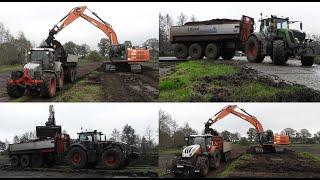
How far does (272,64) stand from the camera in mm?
11992

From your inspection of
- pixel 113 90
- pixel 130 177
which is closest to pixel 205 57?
pixel 113 90

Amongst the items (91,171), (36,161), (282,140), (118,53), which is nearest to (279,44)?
(282,140)

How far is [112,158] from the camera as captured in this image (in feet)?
38.9

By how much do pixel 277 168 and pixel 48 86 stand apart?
6475 millimetres

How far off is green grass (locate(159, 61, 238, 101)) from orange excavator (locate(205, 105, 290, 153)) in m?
1.03

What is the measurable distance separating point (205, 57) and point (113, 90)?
3.16 meters

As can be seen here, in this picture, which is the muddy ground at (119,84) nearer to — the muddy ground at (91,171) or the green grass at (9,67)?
the green grass at (9,67)

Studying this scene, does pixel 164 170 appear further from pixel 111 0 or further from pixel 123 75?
pixel 111 0

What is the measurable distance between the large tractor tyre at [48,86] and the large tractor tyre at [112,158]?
2159 mm

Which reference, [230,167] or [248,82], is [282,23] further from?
[230,167]

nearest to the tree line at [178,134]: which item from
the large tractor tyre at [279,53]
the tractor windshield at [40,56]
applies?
the large tractor tyre at [279,53]

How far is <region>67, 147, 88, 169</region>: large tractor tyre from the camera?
1193cm

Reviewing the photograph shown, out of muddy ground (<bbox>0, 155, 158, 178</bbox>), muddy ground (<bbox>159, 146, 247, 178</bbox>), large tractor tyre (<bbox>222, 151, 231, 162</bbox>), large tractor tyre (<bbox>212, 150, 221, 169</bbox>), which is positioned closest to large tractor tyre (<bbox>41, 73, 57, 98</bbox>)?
muddy ground (<bbox>0, 155, 158, 178</bbox>)

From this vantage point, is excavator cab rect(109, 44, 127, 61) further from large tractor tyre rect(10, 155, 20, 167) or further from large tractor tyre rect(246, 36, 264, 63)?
large tractor tyre rect(10, 155, 20, 167)
